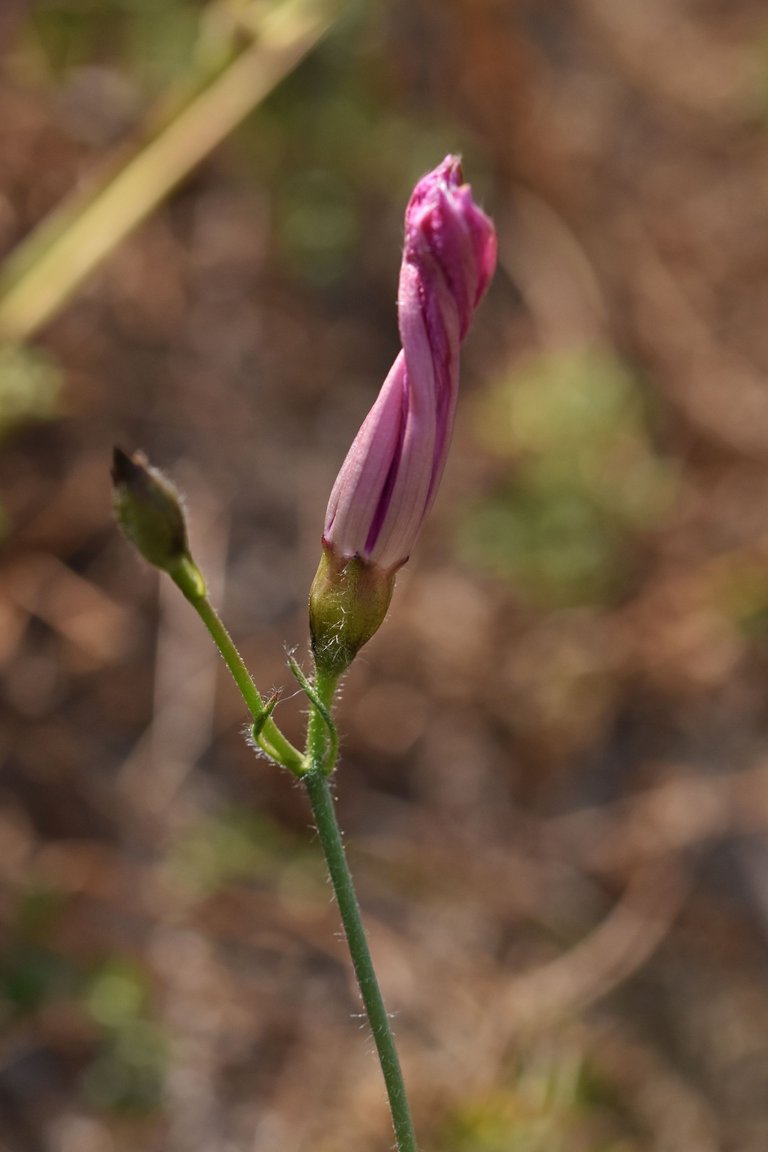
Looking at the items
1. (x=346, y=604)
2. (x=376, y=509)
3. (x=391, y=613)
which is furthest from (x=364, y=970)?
(x=391, y=613)

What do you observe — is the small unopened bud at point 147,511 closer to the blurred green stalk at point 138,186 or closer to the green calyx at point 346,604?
the green calyx at point 346,604

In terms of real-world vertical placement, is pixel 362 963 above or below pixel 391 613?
below

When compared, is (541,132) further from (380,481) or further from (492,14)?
(380,481)

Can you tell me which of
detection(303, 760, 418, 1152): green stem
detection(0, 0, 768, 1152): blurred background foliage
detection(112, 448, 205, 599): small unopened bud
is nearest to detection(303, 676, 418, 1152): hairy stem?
detection(303, 760, 418, 1152): green stem

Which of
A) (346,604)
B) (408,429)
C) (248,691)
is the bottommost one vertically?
(248,691)

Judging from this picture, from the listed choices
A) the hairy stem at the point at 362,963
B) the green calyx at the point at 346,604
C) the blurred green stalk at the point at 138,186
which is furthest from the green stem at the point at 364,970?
the blurred green stalk at the point at 138,186

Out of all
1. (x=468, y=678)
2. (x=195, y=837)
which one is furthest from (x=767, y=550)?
(x=195, y=837)

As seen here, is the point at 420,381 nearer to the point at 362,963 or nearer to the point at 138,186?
the point at 362,963
